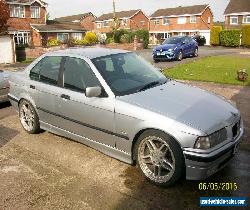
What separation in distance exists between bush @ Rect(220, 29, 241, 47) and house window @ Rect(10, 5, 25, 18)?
25677 millimetres

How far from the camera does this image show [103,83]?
4.90 meters

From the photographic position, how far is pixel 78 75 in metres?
5.34

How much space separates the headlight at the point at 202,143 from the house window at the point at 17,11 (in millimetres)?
38885

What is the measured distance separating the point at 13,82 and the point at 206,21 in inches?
2052

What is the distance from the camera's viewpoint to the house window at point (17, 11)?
125 ft

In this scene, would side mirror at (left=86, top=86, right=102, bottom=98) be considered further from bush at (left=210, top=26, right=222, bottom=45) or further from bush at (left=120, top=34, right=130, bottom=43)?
bush at (left=210, top=26, right=222, bottom=45)

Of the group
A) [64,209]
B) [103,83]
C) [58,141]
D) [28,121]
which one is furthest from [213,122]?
[28,121]

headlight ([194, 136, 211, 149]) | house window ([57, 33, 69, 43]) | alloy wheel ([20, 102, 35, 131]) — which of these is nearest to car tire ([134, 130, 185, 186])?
headlight ([194, 136, 211, 149])

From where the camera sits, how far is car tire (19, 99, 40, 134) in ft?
21.0

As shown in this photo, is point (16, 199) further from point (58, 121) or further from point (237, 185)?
point (237, 185)

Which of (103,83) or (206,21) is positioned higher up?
(206,21)

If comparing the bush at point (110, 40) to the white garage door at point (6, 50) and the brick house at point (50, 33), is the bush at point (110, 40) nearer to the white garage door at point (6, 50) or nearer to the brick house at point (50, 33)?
the brick house at point (50, 33)

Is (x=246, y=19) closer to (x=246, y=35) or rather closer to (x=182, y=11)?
(x=246, y=35)

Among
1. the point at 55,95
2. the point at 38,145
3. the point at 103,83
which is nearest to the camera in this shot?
the point at 103,83
